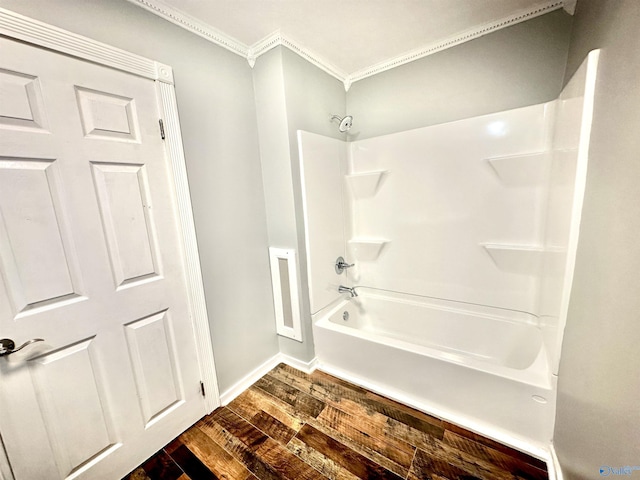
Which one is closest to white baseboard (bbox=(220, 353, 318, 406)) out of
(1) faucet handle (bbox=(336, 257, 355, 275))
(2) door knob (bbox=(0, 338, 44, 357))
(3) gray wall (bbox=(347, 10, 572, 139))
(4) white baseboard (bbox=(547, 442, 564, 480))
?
(1) faucet handle (bbox=(336, 257, 355, 275))

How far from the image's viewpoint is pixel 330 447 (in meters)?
1.39

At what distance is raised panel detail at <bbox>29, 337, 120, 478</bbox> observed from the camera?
105 cm

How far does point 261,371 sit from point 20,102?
2.04 meters

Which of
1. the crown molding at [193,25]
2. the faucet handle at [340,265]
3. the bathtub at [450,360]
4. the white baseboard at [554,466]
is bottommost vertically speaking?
the white baseboard at [554,466]

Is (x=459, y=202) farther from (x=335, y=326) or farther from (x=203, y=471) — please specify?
(x=203, y=471)

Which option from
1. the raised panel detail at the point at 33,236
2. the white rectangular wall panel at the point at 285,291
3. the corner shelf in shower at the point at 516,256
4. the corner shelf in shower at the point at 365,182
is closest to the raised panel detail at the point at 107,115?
the raised panel detail at the point at 33,236

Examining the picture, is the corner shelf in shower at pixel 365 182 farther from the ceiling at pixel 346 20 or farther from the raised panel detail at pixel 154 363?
the raised panel detail at pixel 154 363

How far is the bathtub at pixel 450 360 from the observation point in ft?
4.30

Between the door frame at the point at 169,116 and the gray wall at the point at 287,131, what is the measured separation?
0.62m

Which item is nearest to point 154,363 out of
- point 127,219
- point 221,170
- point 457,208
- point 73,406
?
point 73,406

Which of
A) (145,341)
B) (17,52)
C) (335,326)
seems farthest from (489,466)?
(17,52)

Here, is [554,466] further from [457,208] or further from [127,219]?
[127,219]

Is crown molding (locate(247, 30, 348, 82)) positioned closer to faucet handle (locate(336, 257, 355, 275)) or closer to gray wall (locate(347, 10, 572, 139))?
gray wall (locate(347, 10, 572, 139))

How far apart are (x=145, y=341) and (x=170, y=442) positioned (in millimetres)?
672
